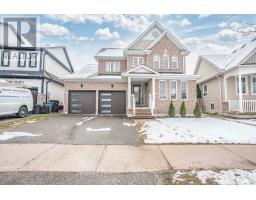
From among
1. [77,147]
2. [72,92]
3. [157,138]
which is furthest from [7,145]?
[72,92]

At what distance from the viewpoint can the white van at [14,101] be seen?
10.5m

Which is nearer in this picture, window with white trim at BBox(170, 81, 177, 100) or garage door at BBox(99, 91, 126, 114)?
window with white trim at BBox(170, 81, 177, 100)

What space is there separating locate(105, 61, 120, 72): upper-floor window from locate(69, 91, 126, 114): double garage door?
2.83 meters

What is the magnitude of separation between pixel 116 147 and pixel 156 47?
12.3 metres

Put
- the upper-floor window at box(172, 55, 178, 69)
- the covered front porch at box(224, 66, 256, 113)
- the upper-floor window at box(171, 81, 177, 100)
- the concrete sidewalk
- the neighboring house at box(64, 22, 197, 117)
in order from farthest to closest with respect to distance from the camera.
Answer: the upper-floor window at box(172, 55, 178, 69)
the upper-floor window at box(171, 81, 177, 100)
the neighboring house at box(64, 22, 197, 117)
the covered front porch at box(224, 66, 256, 113)
the concrete sidewalk

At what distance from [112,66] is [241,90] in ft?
37.1

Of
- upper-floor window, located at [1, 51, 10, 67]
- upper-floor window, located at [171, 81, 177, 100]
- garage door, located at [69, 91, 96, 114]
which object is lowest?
garage door, located at [69, 91, 96, 114]

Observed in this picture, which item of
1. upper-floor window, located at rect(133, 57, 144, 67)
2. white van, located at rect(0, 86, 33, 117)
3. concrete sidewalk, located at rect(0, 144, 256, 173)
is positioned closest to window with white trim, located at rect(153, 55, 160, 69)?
upper-floor window, located at rect(133, 57, 144, 67)

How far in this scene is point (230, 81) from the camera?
15.3m

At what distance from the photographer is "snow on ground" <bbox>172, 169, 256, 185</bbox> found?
3.12 m

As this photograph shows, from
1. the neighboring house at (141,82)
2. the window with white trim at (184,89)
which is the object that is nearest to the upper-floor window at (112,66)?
the neighboring house at (141,82)

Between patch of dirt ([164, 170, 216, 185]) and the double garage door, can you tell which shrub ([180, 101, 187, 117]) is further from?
patch of dirt ([164, 170, 216, 185])

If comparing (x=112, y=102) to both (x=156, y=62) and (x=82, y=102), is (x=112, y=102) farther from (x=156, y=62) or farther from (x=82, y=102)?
(x=156, y=62)

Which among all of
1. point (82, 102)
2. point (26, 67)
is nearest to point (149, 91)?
point (82, 102)
